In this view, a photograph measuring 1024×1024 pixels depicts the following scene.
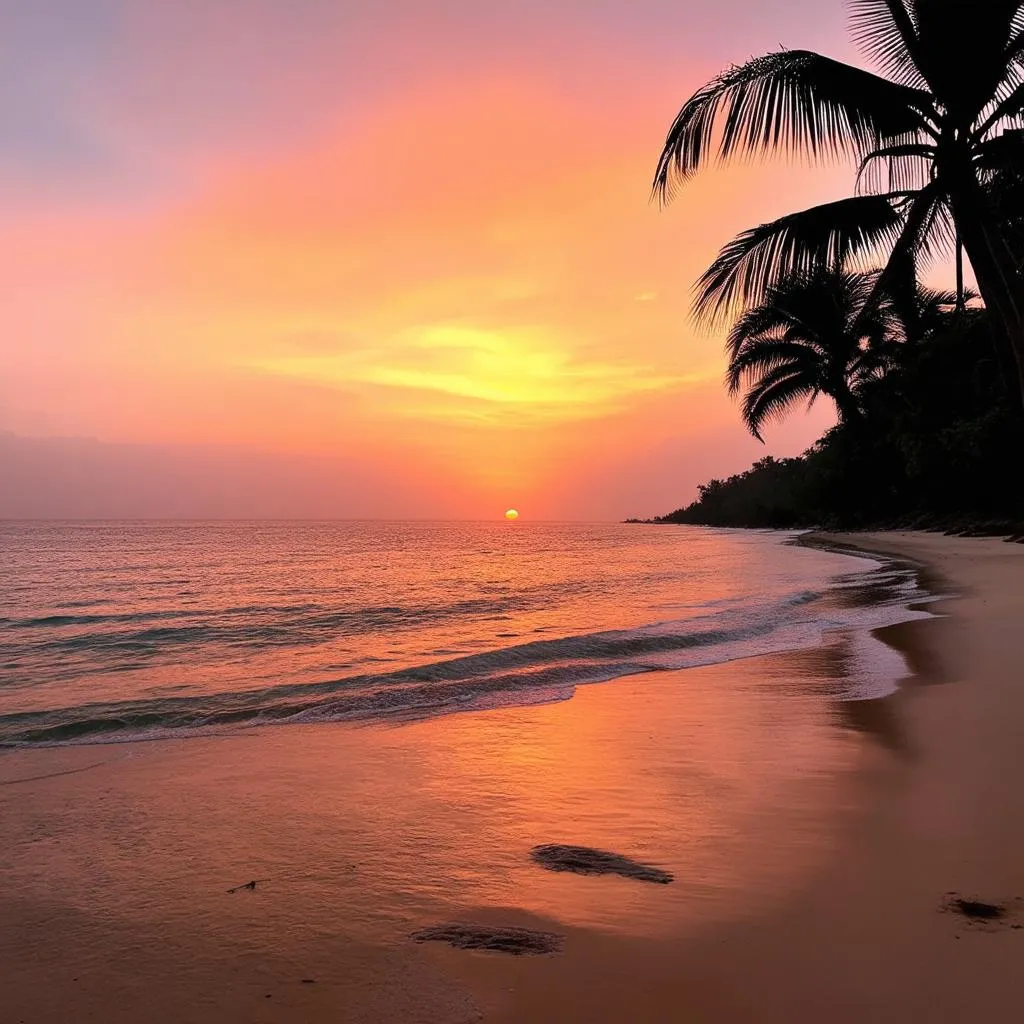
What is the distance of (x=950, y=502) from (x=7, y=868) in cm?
4448

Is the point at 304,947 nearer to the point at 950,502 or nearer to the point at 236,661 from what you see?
the point at 236,661

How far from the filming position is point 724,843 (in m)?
3.67

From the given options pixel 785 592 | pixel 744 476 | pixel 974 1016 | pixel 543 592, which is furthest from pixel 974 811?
pixel 744 476

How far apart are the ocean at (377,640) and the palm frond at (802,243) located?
14.5 ft

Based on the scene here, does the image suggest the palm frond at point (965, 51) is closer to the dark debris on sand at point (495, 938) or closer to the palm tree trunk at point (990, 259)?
the palm tree trunk at point (990, 259)

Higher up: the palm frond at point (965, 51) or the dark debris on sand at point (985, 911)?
the palm frond at point (965, 51)

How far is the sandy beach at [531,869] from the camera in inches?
95.3

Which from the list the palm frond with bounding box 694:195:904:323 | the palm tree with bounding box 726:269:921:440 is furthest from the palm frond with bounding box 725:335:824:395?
the palm frond with bounding box 694:195:904:323

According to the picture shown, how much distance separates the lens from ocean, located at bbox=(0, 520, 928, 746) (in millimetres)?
7953

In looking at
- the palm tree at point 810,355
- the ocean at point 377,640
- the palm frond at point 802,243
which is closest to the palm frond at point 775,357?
the palm tree at point 810,355

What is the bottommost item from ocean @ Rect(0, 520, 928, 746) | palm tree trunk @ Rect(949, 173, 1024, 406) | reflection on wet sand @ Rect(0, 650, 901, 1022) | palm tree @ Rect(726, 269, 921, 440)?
ocean @ Rect(0, 520, 928, 746)

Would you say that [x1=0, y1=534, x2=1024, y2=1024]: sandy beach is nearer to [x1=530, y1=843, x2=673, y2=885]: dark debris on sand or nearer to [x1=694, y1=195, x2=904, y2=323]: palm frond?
[x1=530, y1=843, x2=673, y2=885]: dark debris on sand

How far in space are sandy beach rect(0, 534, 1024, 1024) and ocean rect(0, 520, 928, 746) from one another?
55.5 inches

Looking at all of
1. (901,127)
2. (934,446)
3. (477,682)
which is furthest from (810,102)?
(934,446)
